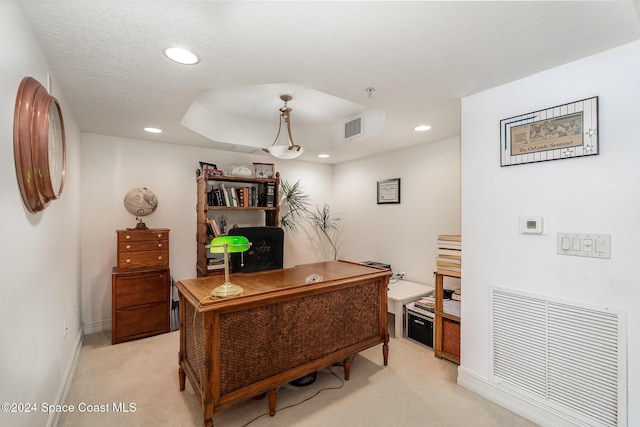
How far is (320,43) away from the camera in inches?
61.0

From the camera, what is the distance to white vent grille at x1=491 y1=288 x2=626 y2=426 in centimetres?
162

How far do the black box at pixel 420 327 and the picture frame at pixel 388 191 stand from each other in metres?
1.59

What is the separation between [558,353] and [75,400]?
3306mm

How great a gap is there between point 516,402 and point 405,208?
95.2 inches

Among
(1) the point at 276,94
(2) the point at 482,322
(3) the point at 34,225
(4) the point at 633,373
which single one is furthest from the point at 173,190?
(4) the point at 633,373

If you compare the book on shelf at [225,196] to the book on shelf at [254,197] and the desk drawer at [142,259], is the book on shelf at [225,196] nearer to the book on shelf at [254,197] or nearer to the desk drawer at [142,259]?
the book on shelf at [254,197]

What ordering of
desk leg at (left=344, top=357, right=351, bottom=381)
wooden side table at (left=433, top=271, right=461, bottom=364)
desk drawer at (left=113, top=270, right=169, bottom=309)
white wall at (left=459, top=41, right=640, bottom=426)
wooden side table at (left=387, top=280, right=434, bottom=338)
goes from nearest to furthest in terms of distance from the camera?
white wall at (left=459, top=41, right=640, bottom=426), desk leg at (left=344, top=357, right=351, bottom=381), wooden side table at (left=433, top=271, right=461, bottom=364), desk drawer at (left=113, top=270, right=169, bottom=309), wooden side table at (left=387, top=280, right=434, bottom=338)

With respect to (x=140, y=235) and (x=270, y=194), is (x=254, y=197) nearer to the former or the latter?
(x=270, y=194)

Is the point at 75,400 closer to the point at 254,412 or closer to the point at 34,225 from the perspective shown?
the point at 254,412

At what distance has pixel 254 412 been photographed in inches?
78.0

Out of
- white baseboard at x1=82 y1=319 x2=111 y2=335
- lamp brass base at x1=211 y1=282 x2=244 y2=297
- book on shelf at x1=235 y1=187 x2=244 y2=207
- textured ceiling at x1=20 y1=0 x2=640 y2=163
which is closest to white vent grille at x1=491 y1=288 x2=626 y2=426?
textured ceiling at x1=20 y1=0 x2=640 y2=163

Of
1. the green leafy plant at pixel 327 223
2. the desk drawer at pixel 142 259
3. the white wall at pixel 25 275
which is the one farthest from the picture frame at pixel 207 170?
the green leafy plant at pixel 327 223

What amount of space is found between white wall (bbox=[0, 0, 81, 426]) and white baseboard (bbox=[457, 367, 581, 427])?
267 cm

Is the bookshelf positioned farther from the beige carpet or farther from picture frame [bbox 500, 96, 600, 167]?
picture frame [bbox 500, 96, 600, 167]
